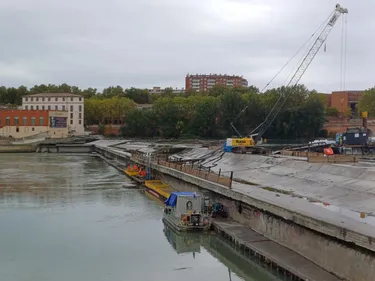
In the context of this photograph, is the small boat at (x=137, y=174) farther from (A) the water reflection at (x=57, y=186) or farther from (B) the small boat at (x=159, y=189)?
(B) the small boat at (x=159, y=189)

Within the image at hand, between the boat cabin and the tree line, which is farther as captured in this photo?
the tree line

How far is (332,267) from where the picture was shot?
50.0 feet

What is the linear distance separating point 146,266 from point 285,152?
31.3 metres

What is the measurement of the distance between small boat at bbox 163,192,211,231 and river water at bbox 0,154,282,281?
1.78 ft

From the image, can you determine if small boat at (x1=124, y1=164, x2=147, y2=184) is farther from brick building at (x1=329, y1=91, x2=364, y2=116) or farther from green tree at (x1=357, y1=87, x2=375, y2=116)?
brick building at (x1=329, y1=91, x2=364, y2=116)

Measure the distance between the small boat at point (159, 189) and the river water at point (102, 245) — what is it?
765mm

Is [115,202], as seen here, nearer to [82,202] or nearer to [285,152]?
[82,202]

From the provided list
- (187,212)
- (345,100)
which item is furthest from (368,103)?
(187,212)

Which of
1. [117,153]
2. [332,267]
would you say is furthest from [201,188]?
[117,153]

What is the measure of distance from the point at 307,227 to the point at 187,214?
7.78 metres

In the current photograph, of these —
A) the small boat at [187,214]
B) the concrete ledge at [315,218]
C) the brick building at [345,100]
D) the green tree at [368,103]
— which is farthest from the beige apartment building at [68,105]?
the concrete ledge at [315,218]

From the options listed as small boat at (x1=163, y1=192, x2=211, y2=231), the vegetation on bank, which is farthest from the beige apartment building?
small boat at (x1=163, y1=192, x2=211, y2=231)

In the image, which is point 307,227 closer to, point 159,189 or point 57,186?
point 159,189

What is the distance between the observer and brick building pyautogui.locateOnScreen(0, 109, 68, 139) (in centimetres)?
10019
